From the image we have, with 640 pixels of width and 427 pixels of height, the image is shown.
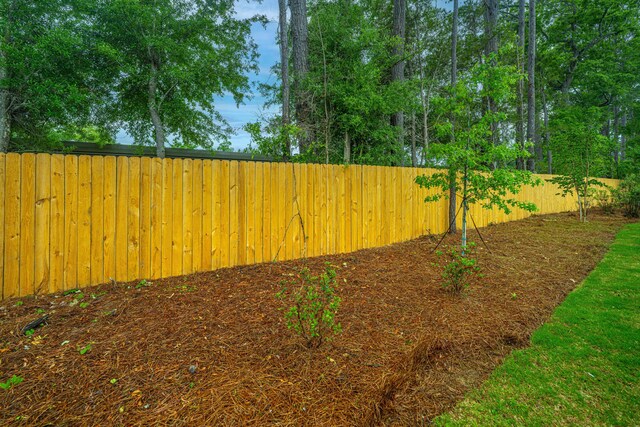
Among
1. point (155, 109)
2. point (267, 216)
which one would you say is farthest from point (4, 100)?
point (267, 216)

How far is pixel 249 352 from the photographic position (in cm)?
208

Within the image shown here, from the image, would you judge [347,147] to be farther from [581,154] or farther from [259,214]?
[581,154]

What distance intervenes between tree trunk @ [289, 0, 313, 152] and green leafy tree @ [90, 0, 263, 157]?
4627 millimetres

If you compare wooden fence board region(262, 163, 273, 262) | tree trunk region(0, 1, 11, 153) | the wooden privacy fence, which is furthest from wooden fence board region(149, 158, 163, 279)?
tree trunk region(0, 1, 11, 153)

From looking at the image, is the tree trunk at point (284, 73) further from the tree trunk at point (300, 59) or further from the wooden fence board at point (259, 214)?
the wooden fence board at point (259, 214)

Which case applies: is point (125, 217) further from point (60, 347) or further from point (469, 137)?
point (469, 137)

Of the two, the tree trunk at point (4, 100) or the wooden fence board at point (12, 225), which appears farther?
the tree trunk at point (4, 100)

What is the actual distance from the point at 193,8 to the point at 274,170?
10.4 m

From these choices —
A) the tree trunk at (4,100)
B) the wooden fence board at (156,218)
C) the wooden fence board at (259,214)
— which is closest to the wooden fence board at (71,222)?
the wooden fence board at (156,218)

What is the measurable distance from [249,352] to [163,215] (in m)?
2.10

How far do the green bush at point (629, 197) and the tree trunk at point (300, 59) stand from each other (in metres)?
11.2

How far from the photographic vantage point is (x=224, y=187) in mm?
3842

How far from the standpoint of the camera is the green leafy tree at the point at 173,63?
9.29 m

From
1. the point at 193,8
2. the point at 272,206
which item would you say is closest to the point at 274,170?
the point at 272,206
